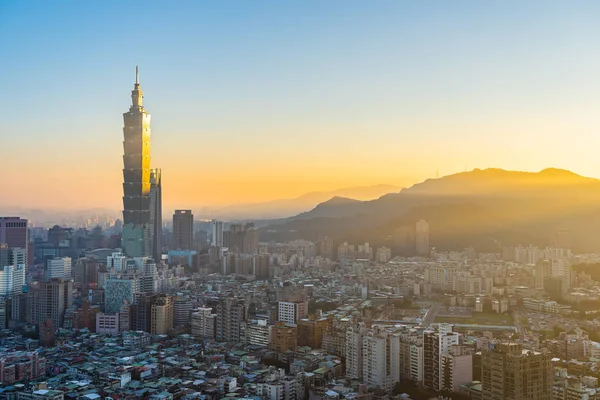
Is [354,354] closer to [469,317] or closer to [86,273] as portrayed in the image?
[469,317]

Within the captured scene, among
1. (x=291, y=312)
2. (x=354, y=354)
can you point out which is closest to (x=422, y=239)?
(x=291, y=312)

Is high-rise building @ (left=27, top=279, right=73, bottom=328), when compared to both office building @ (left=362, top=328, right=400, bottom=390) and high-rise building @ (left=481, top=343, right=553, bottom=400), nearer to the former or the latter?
office building @ (left=362, top=328, right=400, bottom=390)

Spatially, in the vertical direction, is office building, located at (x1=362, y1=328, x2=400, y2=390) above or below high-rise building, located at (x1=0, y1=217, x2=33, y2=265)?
below

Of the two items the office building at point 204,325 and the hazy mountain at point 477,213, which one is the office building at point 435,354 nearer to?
the office building at point 204,325

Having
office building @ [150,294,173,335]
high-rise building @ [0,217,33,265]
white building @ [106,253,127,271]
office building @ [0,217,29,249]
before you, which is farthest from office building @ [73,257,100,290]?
office building @ [150,294,173,335]

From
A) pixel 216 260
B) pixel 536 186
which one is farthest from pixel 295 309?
pixel 536 186

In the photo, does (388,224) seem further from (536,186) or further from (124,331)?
(124,331)

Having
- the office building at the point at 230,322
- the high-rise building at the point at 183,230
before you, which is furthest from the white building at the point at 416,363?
the high-rise building at the point at 183,230
